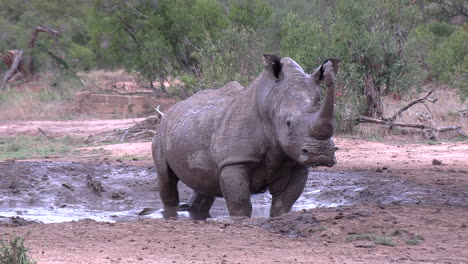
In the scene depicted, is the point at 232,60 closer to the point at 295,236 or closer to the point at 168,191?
the point at 168,191

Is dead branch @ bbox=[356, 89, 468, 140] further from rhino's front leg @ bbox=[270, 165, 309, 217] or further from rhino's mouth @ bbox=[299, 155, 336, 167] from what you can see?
rhino's mouth @ bbox=[299, 155, 336, 167]

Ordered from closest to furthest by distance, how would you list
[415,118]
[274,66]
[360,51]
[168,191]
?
[274,66] → [168,191] → [415,118] → [360,51]

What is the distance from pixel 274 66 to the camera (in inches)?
271

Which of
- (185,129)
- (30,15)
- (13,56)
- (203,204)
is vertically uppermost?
(30,15)

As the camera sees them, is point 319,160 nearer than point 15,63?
Yes

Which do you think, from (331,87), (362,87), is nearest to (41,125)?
(362,87)


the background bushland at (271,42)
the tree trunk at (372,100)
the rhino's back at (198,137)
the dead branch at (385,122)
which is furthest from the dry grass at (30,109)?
the rhino's back at (198,137)

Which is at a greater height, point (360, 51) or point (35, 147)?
point (360, 51)

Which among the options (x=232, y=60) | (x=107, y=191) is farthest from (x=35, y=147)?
(x=107, y=191)

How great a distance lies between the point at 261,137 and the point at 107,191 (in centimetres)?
405

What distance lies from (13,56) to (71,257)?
32940 millimetres

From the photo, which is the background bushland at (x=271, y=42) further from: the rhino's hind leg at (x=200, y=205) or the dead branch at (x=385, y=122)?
the rhino's hind leg at (x=200, y=205)

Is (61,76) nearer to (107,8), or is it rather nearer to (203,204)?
(107,8)

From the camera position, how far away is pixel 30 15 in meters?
39.4
